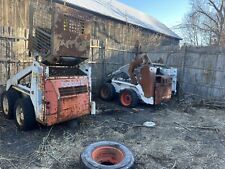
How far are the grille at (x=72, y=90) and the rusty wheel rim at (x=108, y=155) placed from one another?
1.47 metres

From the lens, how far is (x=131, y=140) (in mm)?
5008

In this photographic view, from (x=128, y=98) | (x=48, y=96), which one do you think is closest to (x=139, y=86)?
(x=128, y=98)

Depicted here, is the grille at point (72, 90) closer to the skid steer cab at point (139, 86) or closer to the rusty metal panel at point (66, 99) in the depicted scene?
the rusty metal panel at point (66, 99)

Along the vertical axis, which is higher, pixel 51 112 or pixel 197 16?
pixel 197 16

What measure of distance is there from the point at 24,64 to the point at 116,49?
13.8 ft

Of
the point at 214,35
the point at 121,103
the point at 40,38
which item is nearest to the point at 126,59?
the point at 121,103

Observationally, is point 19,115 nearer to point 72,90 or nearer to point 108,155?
point 72,90

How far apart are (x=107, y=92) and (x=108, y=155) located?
15.5 feet

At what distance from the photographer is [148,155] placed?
4.29 m

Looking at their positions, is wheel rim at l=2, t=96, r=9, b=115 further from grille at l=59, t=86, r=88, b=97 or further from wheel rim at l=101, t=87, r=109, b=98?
wheel rim at l=101, t=87, r=109, b=98

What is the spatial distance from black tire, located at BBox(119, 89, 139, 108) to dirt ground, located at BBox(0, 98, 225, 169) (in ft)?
2.14

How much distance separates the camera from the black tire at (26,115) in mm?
4891

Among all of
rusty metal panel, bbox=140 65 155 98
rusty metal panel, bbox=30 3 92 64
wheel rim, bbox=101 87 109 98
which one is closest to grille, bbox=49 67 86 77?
rusty metal panel, bbox=30 3 92 64

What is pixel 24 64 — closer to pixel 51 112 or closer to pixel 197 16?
pixel 51 112
